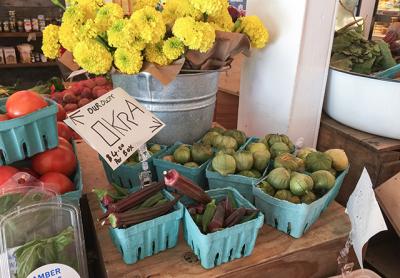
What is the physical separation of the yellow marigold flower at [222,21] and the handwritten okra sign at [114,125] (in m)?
0.37

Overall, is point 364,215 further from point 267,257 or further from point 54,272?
point 54,272

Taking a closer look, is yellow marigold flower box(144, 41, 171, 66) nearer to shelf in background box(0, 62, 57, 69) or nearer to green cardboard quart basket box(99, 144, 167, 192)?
green cardboard quart basket box(99, 144, 167, 192)

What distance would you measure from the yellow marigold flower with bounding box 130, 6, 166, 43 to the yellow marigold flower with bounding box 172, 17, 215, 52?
48 mm

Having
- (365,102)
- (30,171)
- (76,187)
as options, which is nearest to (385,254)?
(365,102)

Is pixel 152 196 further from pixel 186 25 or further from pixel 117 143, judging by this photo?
pixel 186 25

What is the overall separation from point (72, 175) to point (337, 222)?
0.69 meters

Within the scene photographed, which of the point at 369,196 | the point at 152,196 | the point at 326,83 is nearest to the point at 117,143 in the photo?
the point at 152,196

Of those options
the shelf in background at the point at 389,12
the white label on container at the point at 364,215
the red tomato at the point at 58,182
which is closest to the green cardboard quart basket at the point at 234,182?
the white label on container at the point at 364,215

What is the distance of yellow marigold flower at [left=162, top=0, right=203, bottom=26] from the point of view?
97 centimetres

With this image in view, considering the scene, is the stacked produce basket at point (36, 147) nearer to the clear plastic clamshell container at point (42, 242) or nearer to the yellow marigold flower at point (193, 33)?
the clear plastic clamshell container at point (42, 242)

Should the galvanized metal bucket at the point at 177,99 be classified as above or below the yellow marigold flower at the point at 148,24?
below

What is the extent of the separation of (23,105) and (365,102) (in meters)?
1.00

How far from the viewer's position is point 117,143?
79 cm

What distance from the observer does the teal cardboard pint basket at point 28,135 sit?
2.55ft
